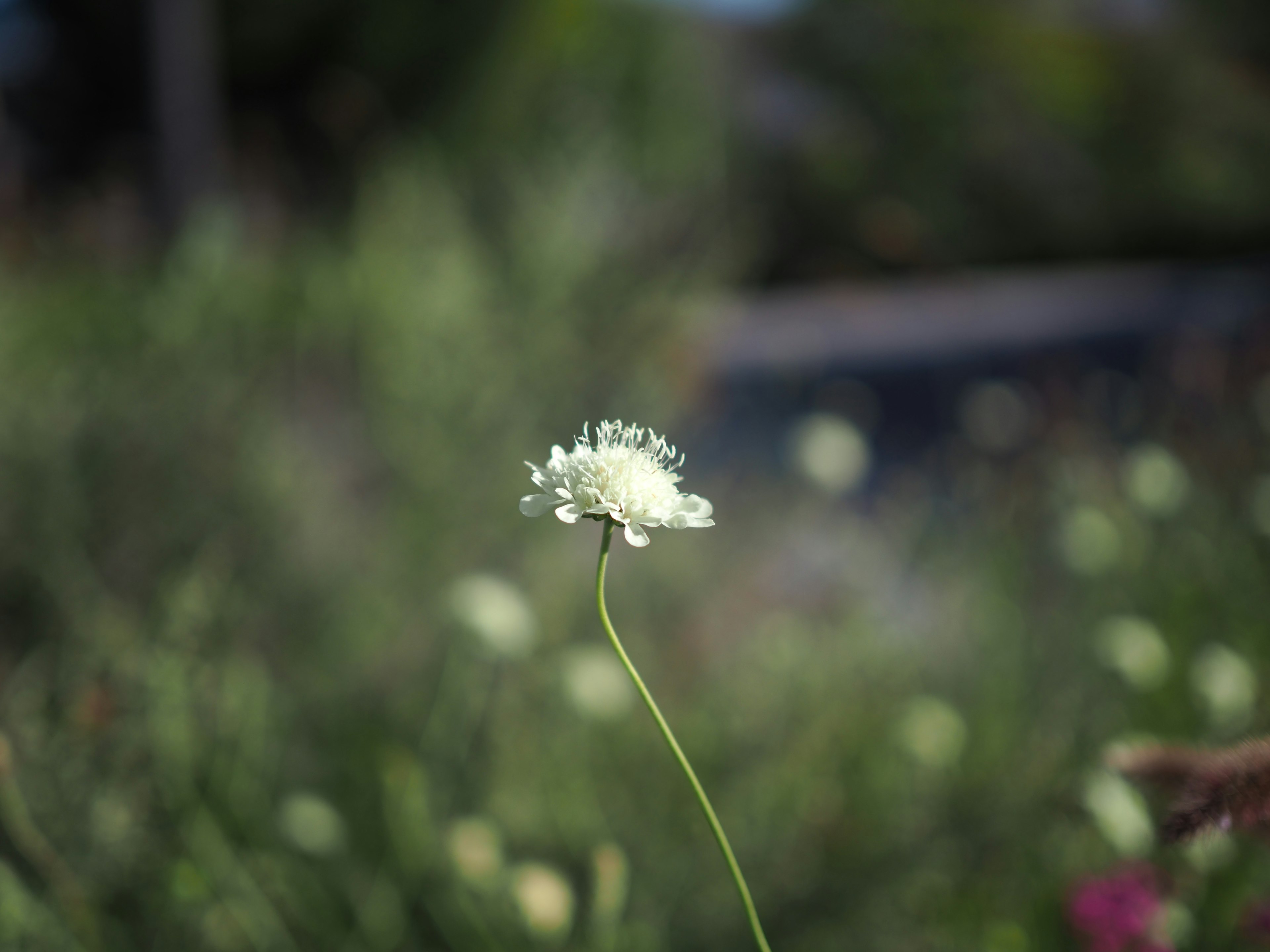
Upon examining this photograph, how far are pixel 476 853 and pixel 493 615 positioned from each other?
0.27 metres

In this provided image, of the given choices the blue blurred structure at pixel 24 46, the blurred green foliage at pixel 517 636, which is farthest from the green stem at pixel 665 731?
the blue blurred structure at pixel 24 46

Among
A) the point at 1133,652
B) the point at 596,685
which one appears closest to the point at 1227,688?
the point at 1133,652

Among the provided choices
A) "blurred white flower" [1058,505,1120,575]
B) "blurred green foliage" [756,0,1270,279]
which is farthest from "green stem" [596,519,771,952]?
"blurred green foliage" [756,0,1270,279]

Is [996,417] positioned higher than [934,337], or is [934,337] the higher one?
[934,337]

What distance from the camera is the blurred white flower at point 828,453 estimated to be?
5.70 feet

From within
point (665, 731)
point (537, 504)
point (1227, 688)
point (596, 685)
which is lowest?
point (665, 731)

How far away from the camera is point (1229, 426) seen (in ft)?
7.31

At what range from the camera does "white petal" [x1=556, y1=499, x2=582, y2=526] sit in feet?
1.67

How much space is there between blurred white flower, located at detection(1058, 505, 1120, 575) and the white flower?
1.12 metres

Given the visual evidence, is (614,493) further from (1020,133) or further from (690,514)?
(1020,133)

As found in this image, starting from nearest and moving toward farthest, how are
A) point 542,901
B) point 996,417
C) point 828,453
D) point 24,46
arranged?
point 542,901 < point 828,453 < point 996,417 < point 24,46

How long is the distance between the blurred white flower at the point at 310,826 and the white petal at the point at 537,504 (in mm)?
715

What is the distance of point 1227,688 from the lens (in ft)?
3.77

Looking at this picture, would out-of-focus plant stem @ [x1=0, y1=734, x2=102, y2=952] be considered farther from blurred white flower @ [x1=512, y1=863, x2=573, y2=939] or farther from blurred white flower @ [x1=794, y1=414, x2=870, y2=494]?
blurred white flower @ [x1=794, y1=414, x2=870, y2=494]
